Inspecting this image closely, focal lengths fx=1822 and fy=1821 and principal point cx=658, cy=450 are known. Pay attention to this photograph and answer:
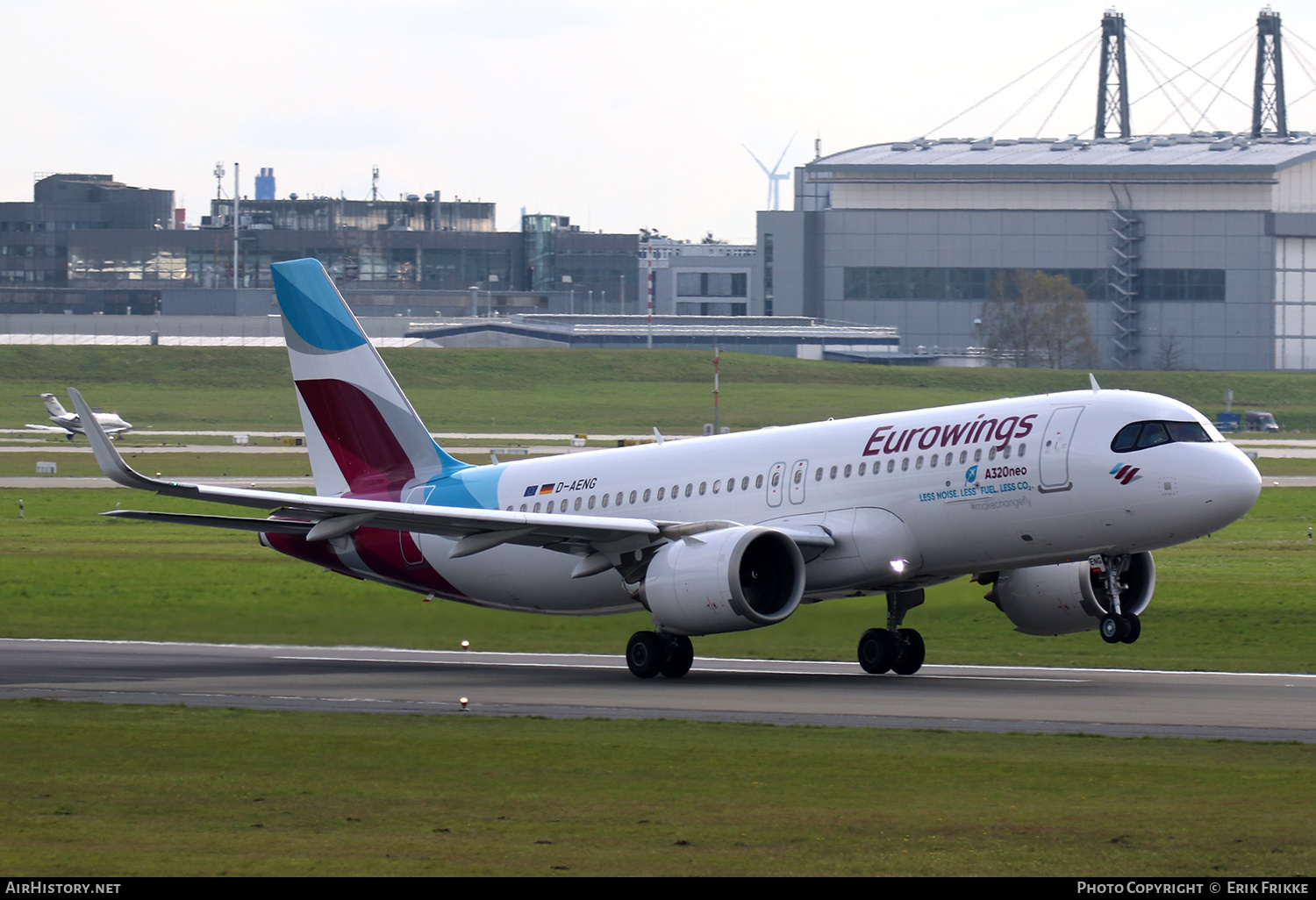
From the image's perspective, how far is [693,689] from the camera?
33.8 metres

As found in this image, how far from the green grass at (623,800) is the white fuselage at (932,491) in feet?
23.2

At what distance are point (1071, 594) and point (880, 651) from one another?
3.89m

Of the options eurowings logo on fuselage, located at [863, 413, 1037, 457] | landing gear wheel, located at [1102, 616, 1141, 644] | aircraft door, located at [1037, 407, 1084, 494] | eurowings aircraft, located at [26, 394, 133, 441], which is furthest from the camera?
eurowings aircraft, located at [26, 394, 133, 441]

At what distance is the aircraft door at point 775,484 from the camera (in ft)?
119

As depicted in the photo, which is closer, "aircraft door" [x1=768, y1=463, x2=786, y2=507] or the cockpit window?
the cockpit window

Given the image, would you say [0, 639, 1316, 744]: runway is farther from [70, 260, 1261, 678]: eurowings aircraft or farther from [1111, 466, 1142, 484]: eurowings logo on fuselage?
[1111, 466, 1142, 484]: eurowings logo on fuselage

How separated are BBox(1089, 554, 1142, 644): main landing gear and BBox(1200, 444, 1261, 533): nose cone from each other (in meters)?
2.12

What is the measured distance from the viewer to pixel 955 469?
33.9 m

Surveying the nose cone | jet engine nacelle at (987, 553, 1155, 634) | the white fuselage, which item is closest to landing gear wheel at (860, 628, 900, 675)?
the white fuselage

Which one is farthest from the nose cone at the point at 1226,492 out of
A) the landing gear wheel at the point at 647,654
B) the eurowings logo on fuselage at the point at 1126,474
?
the landing gear wheel at the point at 647,654

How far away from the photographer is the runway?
2880 cm

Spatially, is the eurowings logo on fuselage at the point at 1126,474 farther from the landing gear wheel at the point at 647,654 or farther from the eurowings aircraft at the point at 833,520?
the landing gear wheel at the point at 647,654

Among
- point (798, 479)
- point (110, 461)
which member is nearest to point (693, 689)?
point (798, 479)

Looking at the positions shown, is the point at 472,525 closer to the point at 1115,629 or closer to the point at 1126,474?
the point at 1115,629
